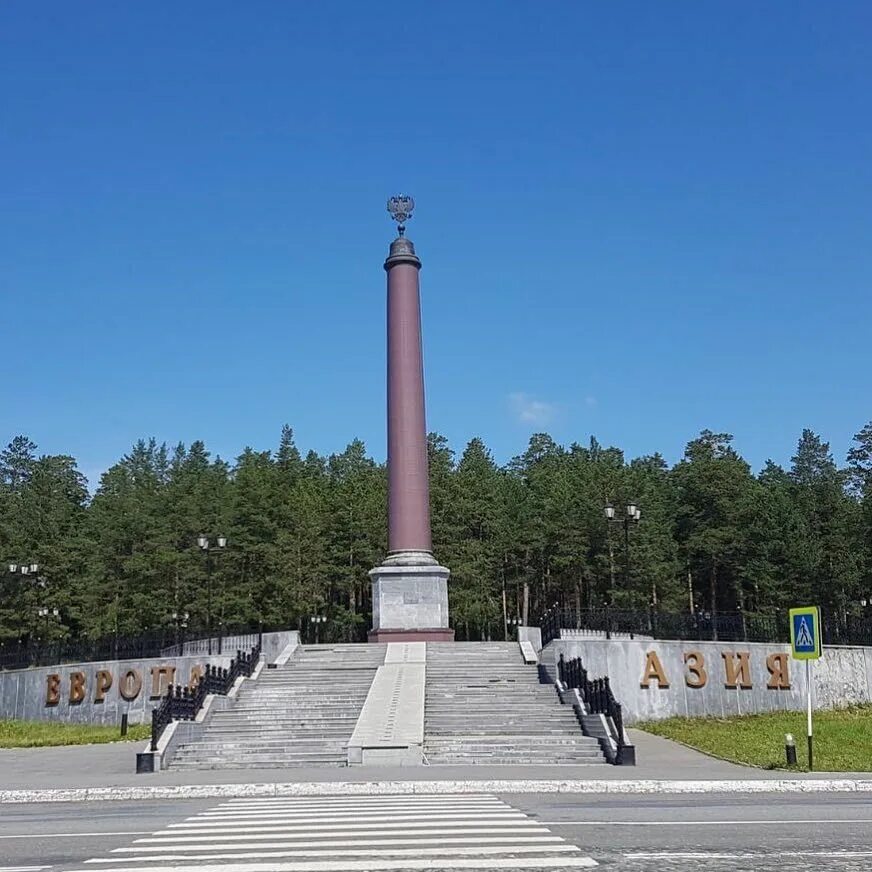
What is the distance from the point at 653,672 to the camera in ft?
104

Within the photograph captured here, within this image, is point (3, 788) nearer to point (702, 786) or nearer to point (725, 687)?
point (702, 786)

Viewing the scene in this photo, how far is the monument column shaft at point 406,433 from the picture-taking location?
122 ft

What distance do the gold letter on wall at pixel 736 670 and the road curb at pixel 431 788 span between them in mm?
16467

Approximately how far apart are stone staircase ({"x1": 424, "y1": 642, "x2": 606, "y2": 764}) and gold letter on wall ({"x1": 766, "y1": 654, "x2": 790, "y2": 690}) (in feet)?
29.2

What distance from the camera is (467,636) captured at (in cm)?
7012

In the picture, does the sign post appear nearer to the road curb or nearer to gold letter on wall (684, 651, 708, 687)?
the road curb

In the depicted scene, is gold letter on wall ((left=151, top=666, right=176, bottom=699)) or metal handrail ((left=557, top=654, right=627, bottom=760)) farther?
gold letter on wall ((left=151, top=666, right=176, bottom=699))

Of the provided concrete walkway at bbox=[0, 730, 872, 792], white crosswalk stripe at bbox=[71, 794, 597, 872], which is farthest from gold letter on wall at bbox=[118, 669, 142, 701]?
white crosswalk stripe at bbox=[71, 794, 597, 872]

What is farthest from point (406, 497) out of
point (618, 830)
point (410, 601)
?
point (618, 830)

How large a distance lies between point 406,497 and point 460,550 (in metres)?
27.5

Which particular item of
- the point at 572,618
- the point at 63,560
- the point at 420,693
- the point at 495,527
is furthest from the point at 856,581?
the point at 63,560

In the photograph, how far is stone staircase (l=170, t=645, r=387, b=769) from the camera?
21594mm

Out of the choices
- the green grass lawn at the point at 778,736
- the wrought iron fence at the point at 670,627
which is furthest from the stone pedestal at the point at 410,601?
the green grass lawn at the point at 778,736

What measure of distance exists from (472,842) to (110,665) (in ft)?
97.3
